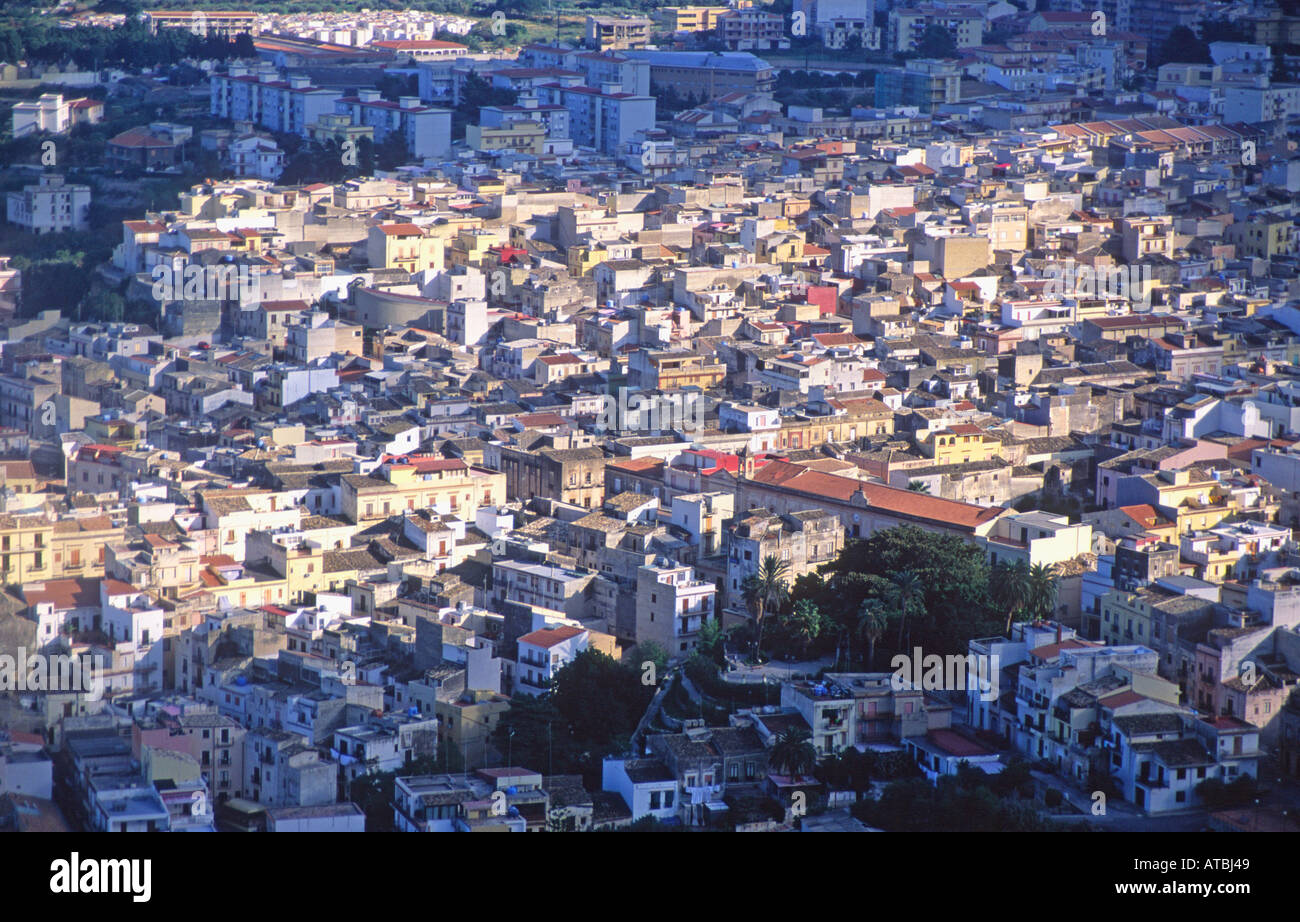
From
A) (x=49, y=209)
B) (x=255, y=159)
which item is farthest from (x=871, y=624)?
(x=255, y=159)

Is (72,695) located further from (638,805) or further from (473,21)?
(473,21)

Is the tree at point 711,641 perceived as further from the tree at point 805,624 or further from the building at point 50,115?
the building at point 50,115

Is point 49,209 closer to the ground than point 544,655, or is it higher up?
higher up

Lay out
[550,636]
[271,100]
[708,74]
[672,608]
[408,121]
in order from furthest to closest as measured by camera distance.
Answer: [708,74] → [271,100] → [408,121] → [672,608] → [550,636]

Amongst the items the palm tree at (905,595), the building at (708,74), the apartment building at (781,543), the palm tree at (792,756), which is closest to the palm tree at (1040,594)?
the palm tree at (905,595)

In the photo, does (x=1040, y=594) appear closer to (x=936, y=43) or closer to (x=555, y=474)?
(x=555, y=474)

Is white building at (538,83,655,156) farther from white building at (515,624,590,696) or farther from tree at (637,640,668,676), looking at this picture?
white building at (515,624,590,696)

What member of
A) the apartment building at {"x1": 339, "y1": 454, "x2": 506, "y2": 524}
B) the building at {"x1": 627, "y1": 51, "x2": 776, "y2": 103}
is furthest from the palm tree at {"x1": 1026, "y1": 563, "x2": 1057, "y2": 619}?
the building at {"x1": 627, "y1": 51, "x2": 776, "y2": 103}
